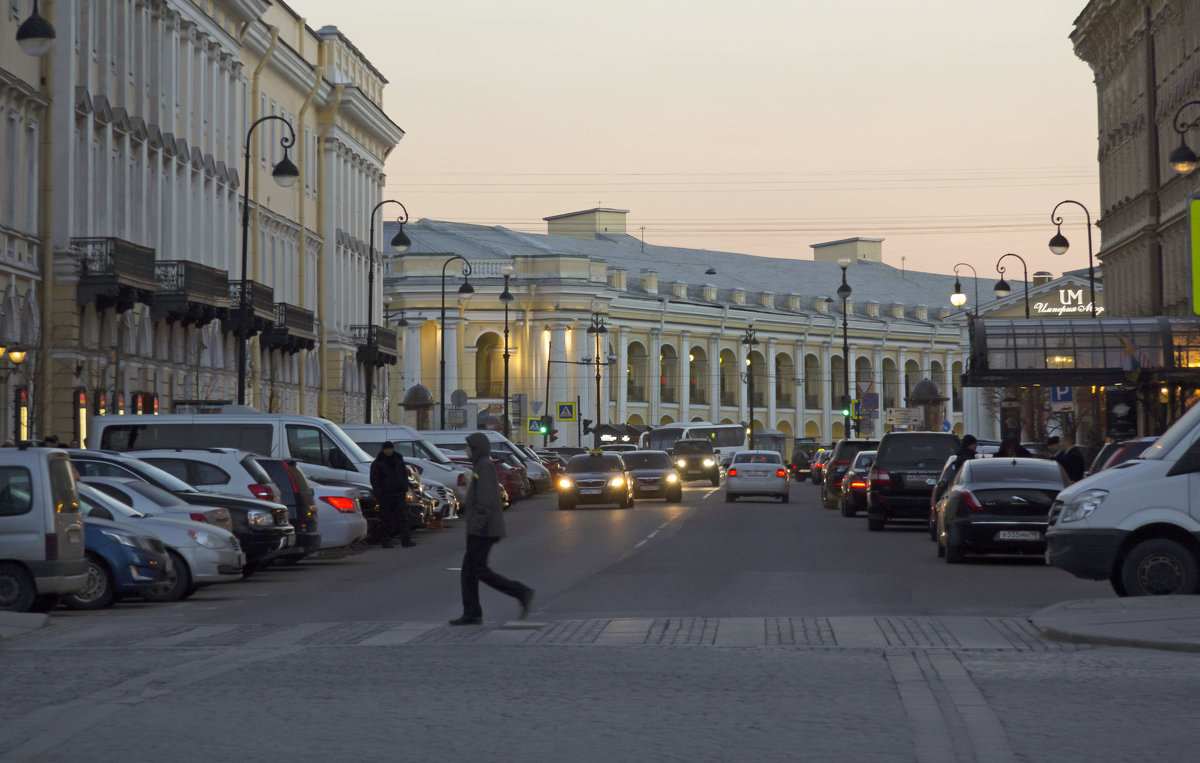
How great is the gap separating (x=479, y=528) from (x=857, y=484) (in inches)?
1008

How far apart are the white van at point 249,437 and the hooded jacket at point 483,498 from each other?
14.7 m

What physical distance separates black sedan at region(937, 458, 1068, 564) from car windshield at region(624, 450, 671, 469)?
30.7m

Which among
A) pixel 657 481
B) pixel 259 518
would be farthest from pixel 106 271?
pixel 259 518

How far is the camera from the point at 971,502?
24234mm

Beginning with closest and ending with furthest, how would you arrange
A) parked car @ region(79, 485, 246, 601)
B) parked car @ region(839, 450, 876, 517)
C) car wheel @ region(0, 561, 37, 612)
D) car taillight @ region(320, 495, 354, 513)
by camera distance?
car wheel @ region(0, 561, 37, 612)
parked car @ region(79, 485, 246, 601)
car taillight @ region(320, 495, 354, 513)
parked car @ region(839, 450, 876, 517)

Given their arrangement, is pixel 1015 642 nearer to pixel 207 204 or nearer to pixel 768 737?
pixel 768 737

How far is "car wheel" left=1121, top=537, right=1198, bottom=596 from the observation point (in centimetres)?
1689

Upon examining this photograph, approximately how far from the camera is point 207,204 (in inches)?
2247

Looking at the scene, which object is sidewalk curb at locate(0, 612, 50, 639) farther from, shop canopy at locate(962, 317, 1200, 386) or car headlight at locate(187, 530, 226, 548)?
shop canopy at locate(962, 317, 1200, 386)

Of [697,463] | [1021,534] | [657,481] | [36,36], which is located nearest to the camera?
[1021,534]

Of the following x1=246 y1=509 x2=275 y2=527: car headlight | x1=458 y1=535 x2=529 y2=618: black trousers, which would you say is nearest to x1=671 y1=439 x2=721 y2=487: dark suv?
x1=246 y1=509 x2=275 y2=527: car headlight

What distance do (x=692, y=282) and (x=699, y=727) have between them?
416 ft

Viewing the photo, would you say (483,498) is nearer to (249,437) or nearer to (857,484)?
(249,437)

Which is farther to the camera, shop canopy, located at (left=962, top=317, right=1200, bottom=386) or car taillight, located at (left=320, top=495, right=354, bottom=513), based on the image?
shop canopy, located at (left=962, top=317, right=1200, bottom=386)
